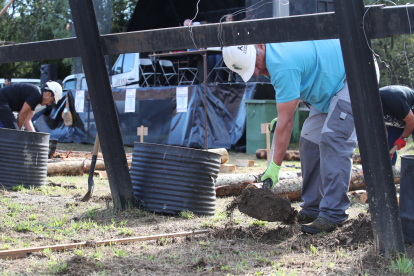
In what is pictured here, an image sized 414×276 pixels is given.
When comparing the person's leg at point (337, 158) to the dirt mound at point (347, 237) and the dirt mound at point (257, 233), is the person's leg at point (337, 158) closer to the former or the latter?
the dirt mound at point (347, 237)

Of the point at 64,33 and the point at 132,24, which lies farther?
the point at 64,33

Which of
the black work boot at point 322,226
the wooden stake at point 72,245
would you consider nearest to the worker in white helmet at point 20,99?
the wooden stake at point 72,245

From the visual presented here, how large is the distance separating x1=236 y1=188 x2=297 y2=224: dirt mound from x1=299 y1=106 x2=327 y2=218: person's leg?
19.5 inches

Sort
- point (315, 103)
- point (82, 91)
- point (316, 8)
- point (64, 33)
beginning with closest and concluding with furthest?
point (315, 103), point (316, 8), point (82, 91), point (64, 33)

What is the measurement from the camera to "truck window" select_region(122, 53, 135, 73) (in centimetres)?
1320

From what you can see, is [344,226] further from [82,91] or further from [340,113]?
[82,91]

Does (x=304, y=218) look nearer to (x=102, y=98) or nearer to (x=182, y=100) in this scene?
(x=102, y=98)

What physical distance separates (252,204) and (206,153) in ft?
3.13

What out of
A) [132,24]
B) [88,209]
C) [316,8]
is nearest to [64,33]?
[132,24]

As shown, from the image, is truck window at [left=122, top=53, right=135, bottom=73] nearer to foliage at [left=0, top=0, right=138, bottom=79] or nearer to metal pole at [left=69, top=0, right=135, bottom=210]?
foliage at [left=0, top=0, right=138, bottom=79]

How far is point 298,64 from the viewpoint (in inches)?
122

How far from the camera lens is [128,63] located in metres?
13.4

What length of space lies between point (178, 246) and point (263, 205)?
71 cm

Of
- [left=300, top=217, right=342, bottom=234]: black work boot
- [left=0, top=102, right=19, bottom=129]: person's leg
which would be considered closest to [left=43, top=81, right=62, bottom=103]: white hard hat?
[left=0, top=102, right=19, bottom=129]: person's leg
